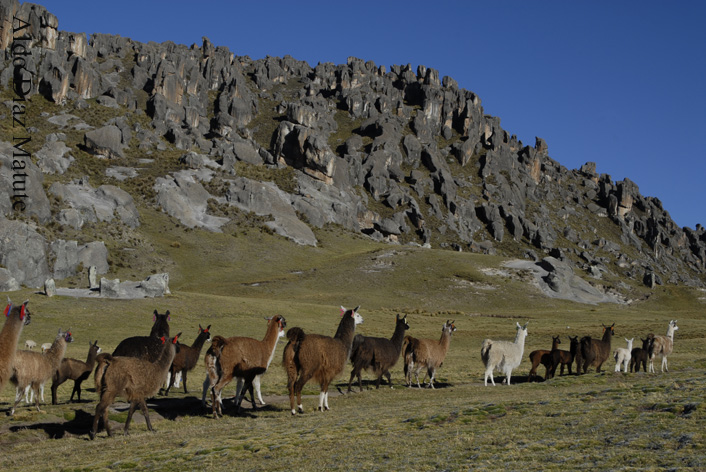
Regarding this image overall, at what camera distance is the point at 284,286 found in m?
86.8

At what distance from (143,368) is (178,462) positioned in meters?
4.95

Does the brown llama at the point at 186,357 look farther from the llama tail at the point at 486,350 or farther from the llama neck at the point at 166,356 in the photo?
the llama tail at the point at 486,350

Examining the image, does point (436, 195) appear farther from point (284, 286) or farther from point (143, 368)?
point (143, 368)

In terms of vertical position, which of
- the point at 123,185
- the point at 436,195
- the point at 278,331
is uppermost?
the point at 436,195

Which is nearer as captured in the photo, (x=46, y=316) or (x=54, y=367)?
(x=54, y=367)

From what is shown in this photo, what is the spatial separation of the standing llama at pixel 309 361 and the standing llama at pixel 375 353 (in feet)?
14.5

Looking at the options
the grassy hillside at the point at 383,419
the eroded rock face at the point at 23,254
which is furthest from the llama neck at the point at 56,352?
the eroded rock face at the point at 23,254

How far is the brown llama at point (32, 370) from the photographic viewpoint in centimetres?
1577

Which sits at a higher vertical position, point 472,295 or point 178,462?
point 472,295

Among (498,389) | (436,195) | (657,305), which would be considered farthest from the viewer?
(436,195)

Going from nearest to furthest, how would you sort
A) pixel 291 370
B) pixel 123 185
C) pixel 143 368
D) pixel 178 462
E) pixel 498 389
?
1. pixel 178 462
2. pixel 143 368
3. pixel 291 370
4. pixel 498 389
5. pixel 123 185

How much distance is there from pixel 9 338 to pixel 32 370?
9.02 feet

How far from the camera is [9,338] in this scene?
14203 millimetres

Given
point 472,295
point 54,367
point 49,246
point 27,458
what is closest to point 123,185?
point 49,246
